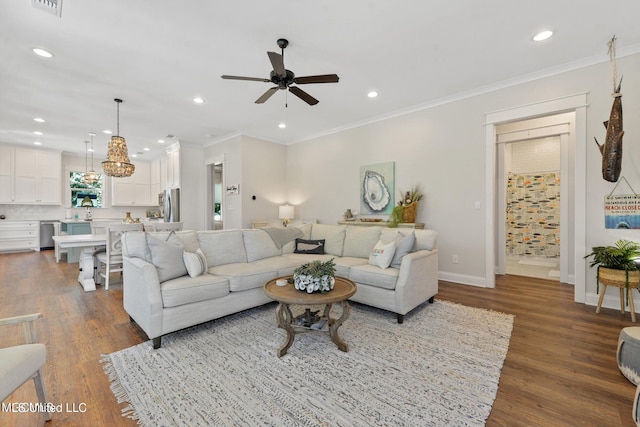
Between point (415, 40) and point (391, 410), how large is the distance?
126 inches

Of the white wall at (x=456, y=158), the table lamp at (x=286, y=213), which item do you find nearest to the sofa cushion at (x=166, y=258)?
the white wall at (x=456, y=158)

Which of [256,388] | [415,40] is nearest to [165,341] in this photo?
[256,388]

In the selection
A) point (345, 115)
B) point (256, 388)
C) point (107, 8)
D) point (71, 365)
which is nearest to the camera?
point (256, 388)

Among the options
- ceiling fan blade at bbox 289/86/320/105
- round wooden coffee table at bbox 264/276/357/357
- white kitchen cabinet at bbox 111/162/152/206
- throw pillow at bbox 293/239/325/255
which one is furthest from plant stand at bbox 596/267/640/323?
white kitchen cabinet at bbox 111/162/152/206

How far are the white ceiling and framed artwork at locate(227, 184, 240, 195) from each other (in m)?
1.76

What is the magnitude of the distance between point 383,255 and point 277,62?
221 centimetres

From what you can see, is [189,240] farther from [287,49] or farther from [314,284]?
[287,49]

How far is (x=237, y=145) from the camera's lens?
6172 millimetres

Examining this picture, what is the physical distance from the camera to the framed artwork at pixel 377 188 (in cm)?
496

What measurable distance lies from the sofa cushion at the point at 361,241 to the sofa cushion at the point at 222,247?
1.40m

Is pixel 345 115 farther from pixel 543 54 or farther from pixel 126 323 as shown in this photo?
pixel 126 323

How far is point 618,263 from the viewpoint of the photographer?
281 centimetres

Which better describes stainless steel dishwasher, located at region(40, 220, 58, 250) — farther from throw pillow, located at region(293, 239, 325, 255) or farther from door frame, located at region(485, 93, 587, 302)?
door frame, located at region(485, 93, 587, 302)

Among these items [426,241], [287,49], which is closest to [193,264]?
[287,49]
